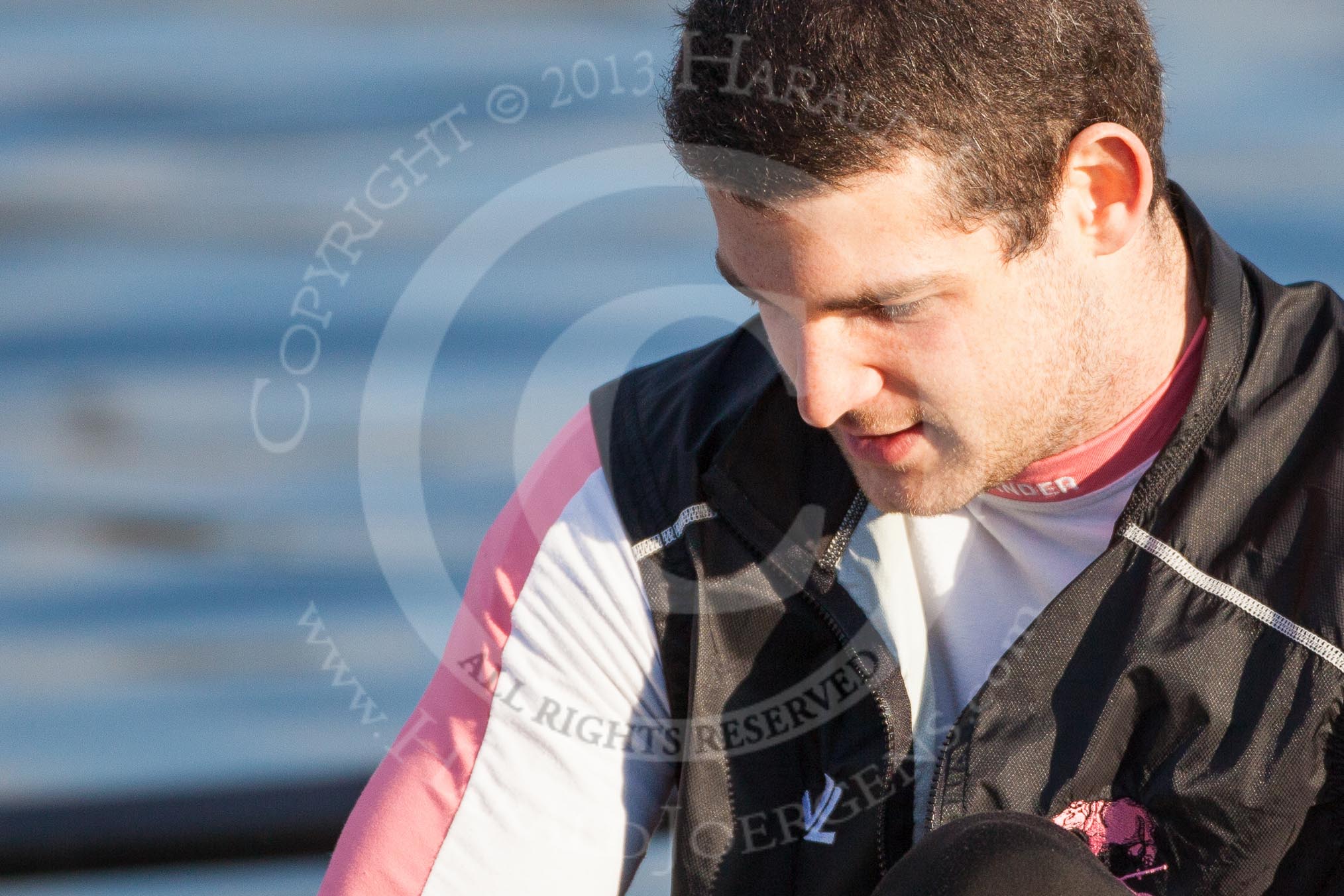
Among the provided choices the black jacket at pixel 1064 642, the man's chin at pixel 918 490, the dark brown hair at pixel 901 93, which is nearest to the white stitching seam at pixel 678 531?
the black jacket at pixel 1064 642

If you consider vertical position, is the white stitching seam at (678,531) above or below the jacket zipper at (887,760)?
above

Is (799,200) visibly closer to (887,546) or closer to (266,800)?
(887,546)

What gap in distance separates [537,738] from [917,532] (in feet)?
0.93

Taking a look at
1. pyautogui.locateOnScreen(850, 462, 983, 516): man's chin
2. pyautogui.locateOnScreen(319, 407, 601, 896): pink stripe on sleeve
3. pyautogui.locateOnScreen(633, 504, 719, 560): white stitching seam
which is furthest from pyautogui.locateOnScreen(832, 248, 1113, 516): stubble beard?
pyautogui.locateOnScreen(319, 407, 601, 896): pink stripe on sleeve

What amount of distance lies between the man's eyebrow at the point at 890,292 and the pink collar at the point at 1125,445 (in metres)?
0.16

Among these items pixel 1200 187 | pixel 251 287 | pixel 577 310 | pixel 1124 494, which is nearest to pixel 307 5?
pixel 251 287

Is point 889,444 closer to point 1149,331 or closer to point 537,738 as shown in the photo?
point 1149,331

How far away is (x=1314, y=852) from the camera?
83 cm

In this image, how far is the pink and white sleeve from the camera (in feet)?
2.99

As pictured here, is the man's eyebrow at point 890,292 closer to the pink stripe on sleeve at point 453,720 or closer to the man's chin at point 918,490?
the man's chin at point 918,490

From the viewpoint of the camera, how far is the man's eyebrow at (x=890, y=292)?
83cm

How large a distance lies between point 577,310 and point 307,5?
47 centimetres

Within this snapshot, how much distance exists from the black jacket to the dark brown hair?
0.49ft

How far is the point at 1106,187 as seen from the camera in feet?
2.92
